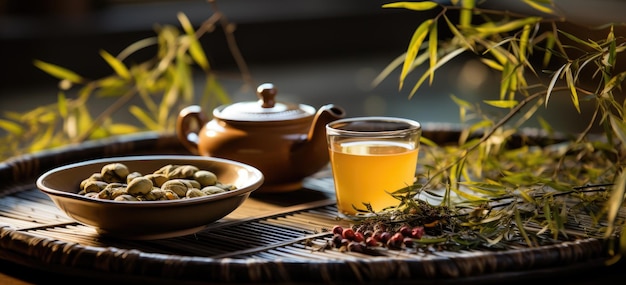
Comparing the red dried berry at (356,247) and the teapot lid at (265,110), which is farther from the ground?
the teapot lid at (265,110)

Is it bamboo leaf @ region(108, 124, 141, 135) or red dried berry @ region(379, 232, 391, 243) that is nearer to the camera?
red dried berry @ region(379, 232, 391, 243)

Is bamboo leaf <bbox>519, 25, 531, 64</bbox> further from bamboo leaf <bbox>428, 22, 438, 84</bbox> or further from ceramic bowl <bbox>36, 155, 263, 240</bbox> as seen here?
ceramic bowl <bbox>36, 155, 263, 240</bbox>

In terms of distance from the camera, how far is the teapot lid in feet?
3.63

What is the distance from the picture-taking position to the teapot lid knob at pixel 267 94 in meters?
1.11

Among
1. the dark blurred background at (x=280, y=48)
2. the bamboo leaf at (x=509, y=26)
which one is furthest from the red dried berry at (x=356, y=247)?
the dark blurred background at (x=280, y=48)

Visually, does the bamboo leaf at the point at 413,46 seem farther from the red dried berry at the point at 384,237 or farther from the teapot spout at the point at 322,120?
the red dried berry at the point at 384,237

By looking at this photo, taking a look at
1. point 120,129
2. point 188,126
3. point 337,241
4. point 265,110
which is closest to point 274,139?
point 265,110

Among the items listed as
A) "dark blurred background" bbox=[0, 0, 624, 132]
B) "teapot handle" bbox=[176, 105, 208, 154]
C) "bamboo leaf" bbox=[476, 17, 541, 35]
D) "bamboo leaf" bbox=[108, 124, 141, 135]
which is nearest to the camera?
"bamboo leaf" bbox=[476, 17, 541, 35]

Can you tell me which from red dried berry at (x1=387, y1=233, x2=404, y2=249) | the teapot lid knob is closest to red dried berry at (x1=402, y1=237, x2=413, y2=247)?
red dried berry at (x1=387, y1=233, x2=404, y2=249)

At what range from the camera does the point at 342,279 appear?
0.74 m

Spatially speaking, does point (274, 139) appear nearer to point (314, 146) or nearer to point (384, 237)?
point (314, 146)

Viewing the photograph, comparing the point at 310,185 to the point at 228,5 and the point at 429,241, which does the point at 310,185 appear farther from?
the point at 228,5

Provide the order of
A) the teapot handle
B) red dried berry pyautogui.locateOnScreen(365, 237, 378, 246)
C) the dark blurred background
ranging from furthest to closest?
the dark blurred background, the teapot handle, red dried berry pyautogui.locateOnScreen(365, 237, 378, 246)

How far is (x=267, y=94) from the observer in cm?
111
